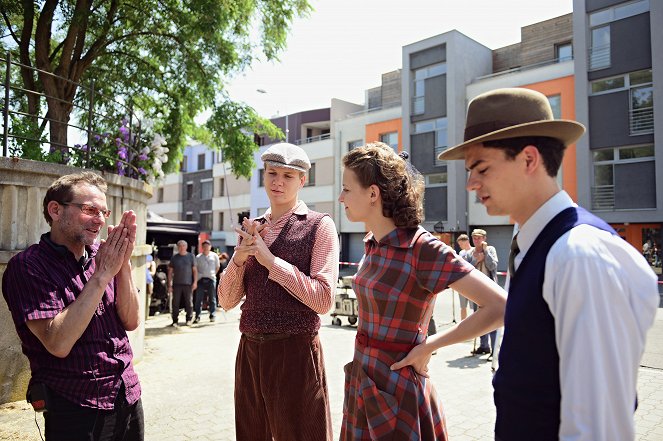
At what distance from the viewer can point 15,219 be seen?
16.7 ft

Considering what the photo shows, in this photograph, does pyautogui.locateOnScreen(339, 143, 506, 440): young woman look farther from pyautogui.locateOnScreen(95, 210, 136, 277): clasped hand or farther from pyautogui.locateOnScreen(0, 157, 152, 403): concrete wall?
pyautogui.locateOnScreen(0, 157, 152, 403): concrete wall

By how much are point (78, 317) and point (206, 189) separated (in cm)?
4226

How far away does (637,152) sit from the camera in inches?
786

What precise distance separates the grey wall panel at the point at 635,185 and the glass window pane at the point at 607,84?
3.51 m

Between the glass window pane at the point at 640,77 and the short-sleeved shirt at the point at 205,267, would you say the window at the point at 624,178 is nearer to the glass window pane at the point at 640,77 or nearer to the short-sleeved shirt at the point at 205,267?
the glass window pane at the point at 640,77

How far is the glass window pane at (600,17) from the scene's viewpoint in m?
20.7

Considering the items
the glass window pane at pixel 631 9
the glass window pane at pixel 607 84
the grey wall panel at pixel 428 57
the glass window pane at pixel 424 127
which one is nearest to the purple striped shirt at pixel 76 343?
the glass window pane at pixel 607 84

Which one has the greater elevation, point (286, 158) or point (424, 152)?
point (424, 152)

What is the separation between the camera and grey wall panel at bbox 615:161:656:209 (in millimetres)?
19406

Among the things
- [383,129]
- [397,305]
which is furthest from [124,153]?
[383,129]

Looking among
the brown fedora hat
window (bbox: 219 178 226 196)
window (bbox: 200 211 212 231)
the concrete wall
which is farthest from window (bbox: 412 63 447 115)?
the brown fedora hat

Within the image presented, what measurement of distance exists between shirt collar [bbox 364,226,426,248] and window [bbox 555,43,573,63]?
27.6 m

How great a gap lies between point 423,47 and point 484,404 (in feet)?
84.6

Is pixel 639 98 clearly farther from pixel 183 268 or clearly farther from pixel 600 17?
pixel 183 268
